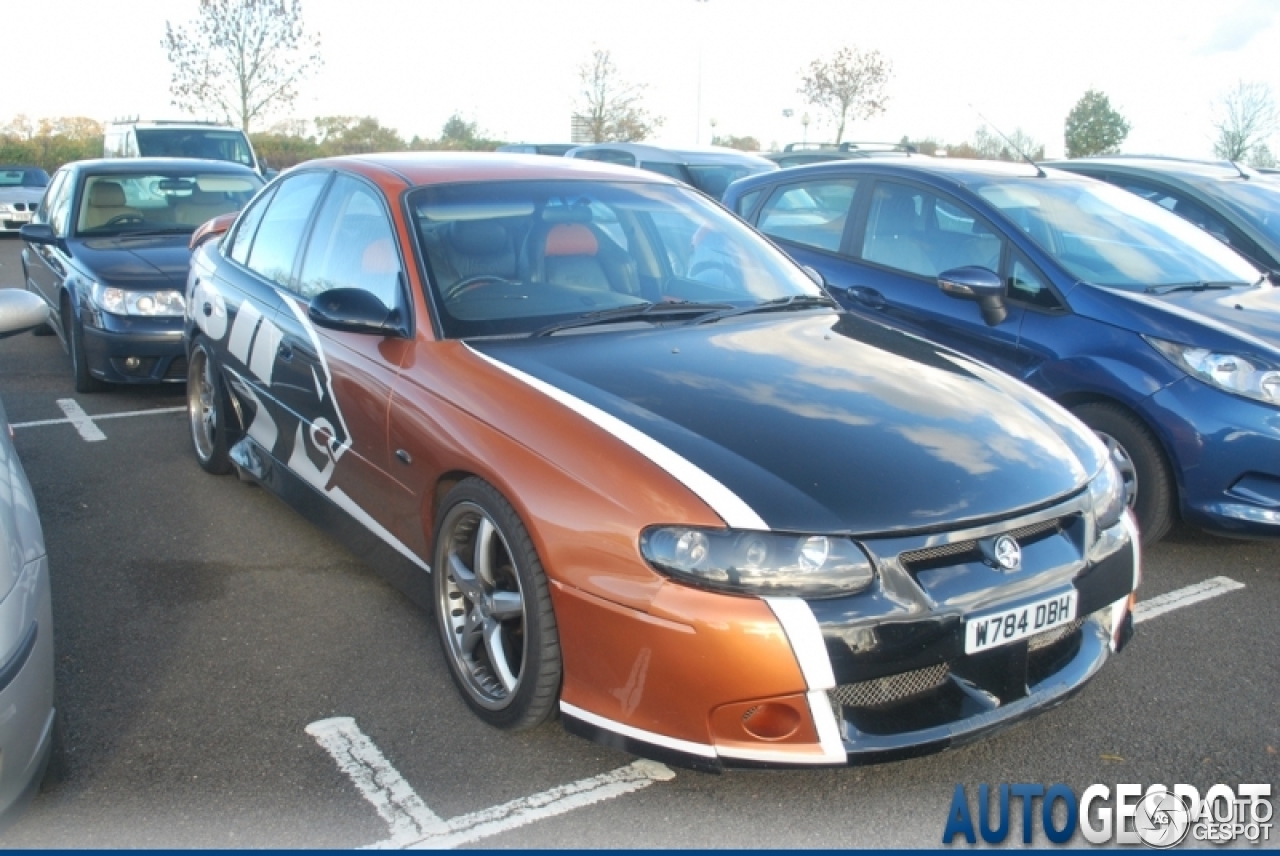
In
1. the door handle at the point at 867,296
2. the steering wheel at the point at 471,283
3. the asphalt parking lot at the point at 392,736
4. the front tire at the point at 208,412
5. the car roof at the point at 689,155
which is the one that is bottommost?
the asphalt parking lot at the point at 392,736

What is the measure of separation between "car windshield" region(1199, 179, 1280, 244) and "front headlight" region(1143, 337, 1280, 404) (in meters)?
2.76

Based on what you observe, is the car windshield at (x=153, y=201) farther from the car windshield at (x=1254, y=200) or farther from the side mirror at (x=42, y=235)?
the car windshield at (x=1254, y=200)

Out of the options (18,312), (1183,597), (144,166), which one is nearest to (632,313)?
(18,312)

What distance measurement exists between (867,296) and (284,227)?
2685mm

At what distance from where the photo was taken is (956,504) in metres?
2.75

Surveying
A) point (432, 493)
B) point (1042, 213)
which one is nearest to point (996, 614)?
point (432, 493)

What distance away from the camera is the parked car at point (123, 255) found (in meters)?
6.81

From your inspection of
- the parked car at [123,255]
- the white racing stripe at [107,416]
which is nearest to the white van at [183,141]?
the parked car at [123,255]

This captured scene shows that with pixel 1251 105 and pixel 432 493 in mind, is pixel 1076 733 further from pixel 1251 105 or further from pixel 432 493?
pixel 1251 105

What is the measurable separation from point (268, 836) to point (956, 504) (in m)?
1.79

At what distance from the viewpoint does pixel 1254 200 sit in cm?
701

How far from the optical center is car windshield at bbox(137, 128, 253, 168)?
16.8 meters

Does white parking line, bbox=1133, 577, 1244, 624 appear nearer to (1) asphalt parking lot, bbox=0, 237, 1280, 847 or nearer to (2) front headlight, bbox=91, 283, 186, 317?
(1) asphalt parking lot, bbox=0, 237, 1280, 847

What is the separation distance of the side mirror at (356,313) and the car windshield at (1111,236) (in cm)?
294
